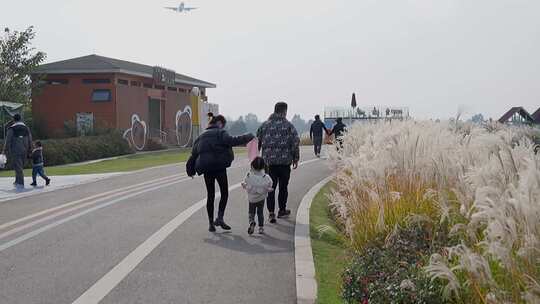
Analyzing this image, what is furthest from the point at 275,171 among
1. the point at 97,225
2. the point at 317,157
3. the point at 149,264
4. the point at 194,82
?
the point at 194,82

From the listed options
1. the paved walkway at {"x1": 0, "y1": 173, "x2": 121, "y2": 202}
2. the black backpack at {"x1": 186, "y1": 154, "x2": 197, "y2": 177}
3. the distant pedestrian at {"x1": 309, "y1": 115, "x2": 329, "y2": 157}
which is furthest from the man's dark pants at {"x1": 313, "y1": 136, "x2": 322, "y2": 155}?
the black backpack at {"x1": 186, "y1": 154, "x2": 197, "y2": 177}

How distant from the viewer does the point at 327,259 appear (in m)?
8.21

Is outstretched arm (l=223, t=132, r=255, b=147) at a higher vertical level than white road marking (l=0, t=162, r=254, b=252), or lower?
higher

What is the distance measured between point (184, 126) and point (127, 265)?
4219cm

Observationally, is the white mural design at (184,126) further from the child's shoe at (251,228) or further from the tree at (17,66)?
the child's shoe at (251,228)

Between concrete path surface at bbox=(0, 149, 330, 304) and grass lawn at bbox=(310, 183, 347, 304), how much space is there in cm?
34

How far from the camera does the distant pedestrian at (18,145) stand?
1802 cm

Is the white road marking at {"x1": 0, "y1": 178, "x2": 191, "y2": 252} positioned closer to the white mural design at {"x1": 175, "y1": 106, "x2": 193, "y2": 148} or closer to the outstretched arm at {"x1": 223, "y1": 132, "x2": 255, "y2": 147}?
the outstretched arm at {"x1": 223, "y1": 132, "x2": 255, "y2": 147}

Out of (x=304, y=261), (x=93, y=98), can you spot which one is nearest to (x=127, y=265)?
(x=304, y=261)

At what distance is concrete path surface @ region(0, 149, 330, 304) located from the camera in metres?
6.95

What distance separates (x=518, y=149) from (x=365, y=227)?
99.2 inches

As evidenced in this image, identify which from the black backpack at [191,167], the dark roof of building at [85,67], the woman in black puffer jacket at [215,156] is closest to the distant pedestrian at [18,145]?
the black backpack at [191,167]

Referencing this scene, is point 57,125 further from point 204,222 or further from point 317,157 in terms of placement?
point 204,222

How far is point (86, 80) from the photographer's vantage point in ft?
132
